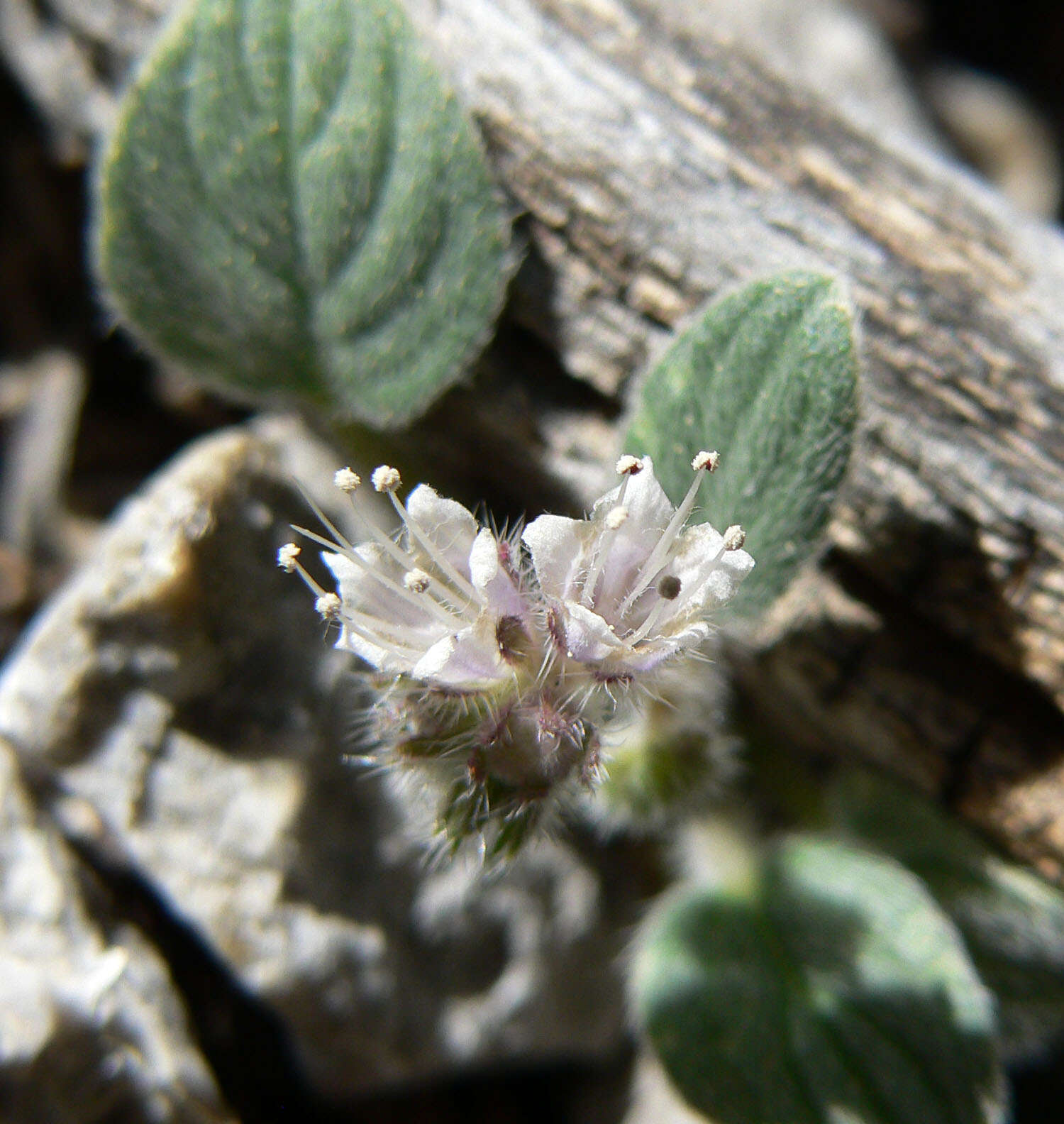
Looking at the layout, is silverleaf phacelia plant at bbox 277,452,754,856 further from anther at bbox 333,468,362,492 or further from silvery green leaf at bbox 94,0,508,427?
silvery green leaf at bbox 94,0,508,427

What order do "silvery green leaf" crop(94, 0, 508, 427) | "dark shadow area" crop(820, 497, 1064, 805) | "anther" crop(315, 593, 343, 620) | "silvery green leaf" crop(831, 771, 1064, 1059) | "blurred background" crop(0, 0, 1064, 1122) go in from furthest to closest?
"blurred background" crop(0, 0, 1064, 1122)
"silvery green leaf" crop(831, 771, 1064, 1059)
"dark shadow area" crop(820, 497, 1064, 805)
"silvery green leaf" crop(94, 0, 508, 427)
"anther" crop(315, 593, 343, 620)

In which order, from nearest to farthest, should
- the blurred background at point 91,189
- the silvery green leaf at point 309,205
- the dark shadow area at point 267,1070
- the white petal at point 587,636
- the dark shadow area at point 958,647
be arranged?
the white petal at point 587,636, the silvery green leaf at point 309,205, the dark shadow area at point 958,647, the dark shadow area at point 267,1070, the blurred background at point 91,189

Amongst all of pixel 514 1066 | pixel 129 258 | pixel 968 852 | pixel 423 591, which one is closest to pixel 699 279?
pixel 423 591

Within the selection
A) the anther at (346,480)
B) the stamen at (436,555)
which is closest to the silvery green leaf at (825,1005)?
the stamen at (436,555)

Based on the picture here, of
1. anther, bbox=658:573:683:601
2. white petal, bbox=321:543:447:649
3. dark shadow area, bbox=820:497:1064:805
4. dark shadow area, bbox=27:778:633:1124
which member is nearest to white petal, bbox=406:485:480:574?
white petal, bbox=321:543:447:649

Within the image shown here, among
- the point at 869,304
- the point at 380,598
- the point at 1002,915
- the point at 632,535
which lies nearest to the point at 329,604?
the point at 380,598

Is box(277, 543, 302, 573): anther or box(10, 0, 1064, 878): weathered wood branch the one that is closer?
box(277, 543, 302, 573): anther

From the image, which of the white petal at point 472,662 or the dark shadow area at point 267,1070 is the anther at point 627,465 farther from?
the dark shadow area at point 267,1070
